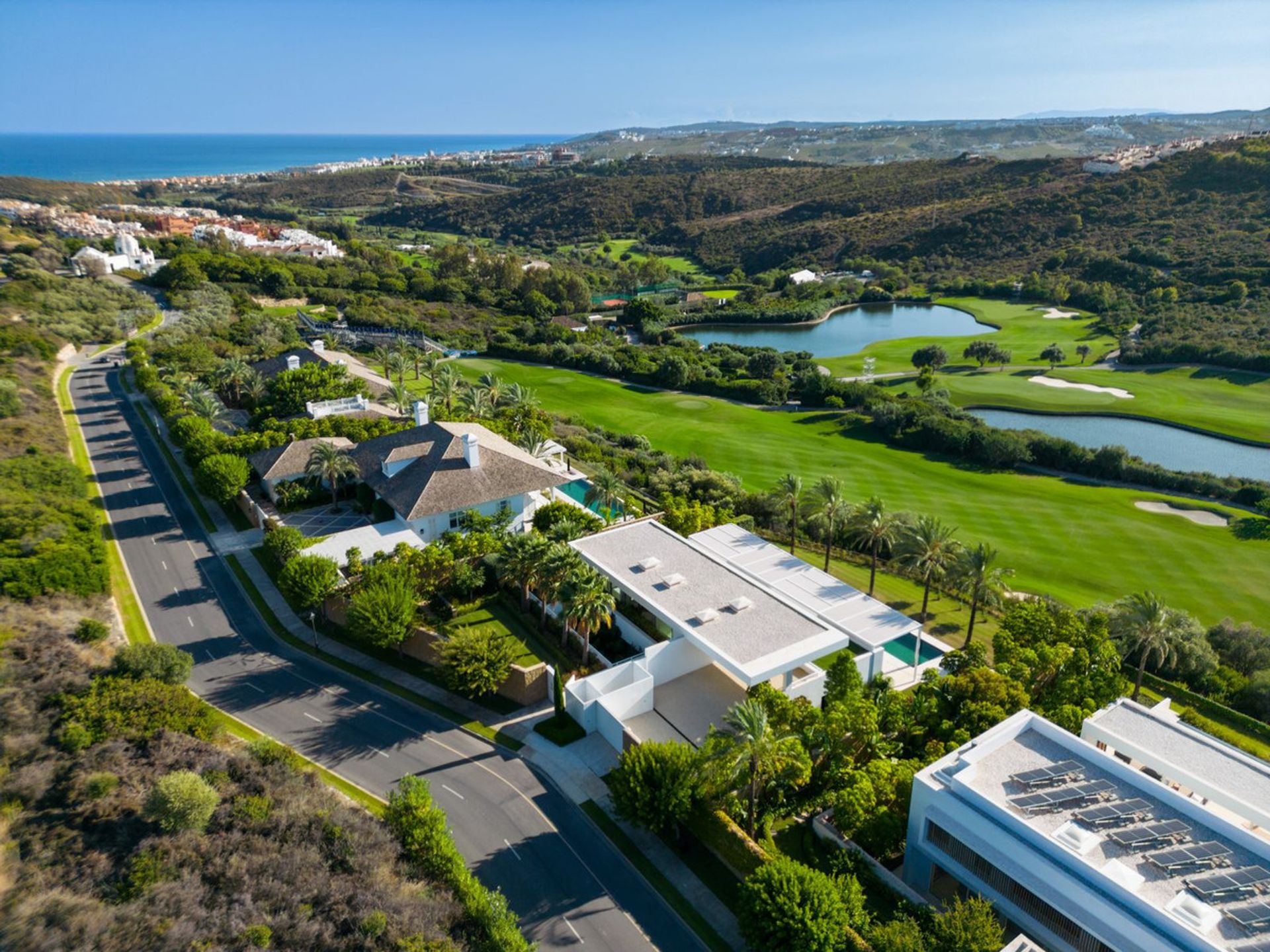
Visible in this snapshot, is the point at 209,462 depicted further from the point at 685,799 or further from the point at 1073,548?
the point at 1073,548

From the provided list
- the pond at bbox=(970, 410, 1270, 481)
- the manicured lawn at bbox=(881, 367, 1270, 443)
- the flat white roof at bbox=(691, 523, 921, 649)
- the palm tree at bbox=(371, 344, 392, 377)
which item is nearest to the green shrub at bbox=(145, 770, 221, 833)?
the flat white roof at bbox=(691, 523, 921, 649)

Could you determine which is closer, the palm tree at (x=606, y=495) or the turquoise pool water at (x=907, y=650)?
the turquoise pool water at (x=907, y=650)

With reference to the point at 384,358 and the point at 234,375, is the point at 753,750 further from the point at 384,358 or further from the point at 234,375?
the point at 384,358

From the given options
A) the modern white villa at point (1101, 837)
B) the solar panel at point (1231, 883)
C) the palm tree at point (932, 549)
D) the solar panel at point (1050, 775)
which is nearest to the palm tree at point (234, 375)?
the palm tree at point (932, 549)

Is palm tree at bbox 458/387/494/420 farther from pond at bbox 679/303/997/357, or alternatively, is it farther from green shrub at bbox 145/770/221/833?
pond at bbox 679/303/997/357

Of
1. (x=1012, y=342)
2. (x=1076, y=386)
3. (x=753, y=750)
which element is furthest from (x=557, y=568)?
(x=1012, y=342)

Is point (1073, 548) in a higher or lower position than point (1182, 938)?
lower

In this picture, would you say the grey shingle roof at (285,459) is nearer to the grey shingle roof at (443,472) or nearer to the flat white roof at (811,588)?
the grey shingle roof at (443,472)

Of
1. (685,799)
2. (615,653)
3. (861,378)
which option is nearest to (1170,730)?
(685,799)
